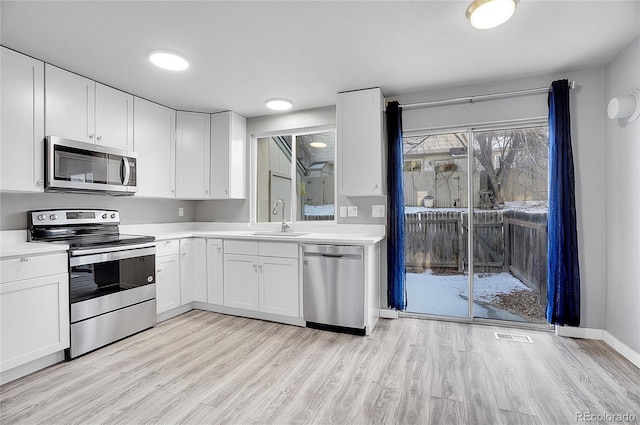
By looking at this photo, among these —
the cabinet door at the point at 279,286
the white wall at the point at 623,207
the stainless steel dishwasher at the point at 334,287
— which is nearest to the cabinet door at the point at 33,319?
the cabinet door at the point at 279,286

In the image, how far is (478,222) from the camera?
322cm

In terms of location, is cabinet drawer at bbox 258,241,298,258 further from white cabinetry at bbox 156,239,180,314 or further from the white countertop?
white cabinetry at bbox 156,239,180,314

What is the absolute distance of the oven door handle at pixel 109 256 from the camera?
2.49 metres

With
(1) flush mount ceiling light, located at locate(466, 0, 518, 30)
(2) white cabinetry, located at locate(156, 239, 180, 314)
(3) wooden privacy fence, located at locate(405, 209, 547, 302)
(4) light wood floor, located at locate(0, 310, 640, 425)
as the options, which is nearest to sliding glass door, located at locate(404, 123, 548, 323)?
(3) wooden privacy fence, located at locate(405, 209, 547, 302)

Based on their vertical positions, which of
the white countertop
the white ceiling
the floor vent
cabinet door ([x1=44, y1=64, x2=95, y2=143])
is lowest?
the floor vent

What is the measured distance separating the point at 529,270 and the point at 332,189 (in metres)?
2.19

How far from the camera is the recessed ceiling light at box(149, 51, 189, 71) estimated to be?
8.11 feet

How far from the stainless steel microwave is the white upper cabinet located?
89 centimetres

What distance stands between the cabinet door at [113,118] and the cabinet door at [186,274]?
1.17m

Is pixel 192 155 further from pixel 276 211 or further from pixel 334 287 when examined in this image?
pixel 334 287

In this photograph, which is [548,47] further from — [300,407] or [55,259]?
[55,259]

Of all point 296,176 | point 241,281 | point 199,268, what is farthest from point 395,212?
point 199,268

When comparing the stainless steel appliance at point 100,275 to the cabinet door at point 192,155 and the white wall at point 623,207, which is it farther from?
the white wall at point 623,207

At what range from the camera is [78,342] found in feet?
8.17
